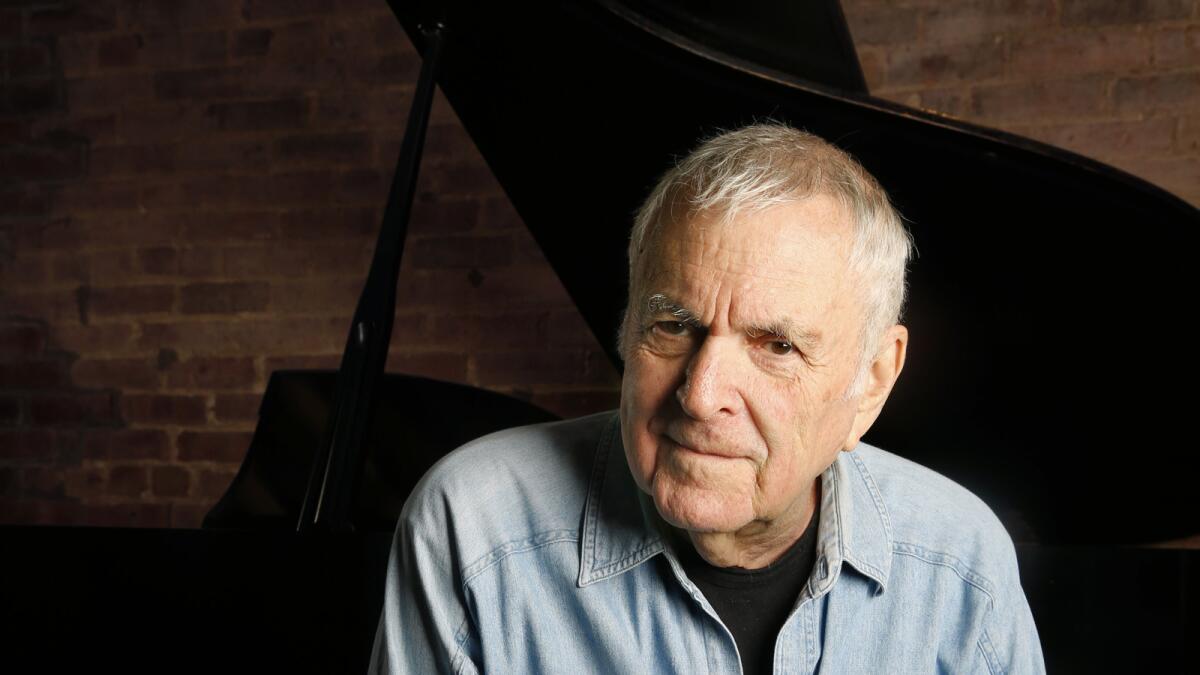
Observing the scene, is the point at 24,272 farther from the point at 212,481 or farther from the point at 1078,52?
the point at 1078,52

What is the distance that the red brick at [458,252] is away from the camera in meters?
2.94

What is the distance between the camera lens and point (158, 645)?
1.34 meters

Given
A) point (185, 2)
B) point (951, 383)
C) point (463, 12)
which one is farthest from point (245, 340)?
point (951, 383)

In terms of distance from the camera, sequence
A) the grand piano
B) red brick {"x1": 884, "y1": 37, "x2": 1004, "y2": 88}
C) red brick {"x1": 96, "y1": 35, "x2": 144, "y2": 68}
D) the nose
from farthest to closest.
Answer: red brick {"x1": 96, "y1": 35, "x2": 144, "y2": 68} → red brick {"x1": 884, "y1": 37, "x2": 1004, "y2": 88} → the grand piano → the nose

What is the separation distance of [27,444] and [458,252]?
5.24 feet

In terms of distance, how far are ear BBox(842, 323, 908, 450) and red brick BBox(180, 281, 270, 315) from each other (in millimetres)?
2378

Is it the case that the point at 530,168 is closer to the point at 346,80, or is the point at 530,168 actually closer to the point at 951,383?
the point at 951,383

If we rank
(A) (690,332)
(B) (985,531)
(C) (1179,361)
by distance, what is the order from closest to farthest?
(A) (690,332)
(B) (985,531)
(C) (1179,361)

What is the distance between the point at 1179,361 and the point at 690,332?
1094 millimetres

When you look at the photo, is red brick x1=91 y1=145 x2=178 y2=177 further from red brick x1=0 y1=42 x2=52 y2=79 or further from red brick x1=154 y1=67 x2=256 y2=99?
red brick x1=0 y1=42 x2=52 y2=79

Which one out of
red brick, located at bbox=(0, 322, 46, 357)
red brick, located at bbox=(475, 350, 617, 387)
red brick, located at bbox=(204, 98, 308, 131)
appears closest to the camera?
red brick, located at bbox=(475, 350, 617, 387)

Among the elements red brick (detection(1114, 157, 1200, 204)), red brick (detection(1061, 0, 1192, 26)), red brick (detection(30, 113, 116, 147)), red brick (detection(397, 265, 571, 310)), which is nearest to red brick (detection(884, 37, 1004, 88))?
red brick (detection(1061, 0, 1192, 26))

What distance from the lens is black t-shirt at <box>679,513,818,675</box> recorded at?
1055 mm

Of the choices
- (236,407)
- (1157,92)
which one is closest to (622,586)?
(1157,92)
